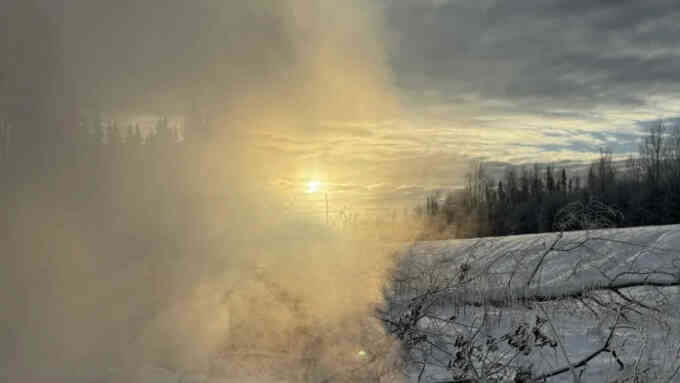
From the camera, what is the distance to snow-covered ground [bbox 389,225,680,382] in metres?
3.90

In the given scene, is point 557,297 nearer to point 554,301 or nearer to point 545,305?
point 554,301

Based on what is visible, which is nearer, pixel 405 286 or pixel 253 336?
pixel 253 336

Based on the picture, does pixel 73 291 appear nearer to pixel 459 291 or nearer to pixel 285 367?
pixel 285 367

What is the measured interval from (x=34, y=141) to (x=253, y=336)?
176 inches

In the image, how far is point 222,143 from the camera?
11305 millimetres

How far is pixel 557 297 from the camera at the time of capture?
4973 millimetres

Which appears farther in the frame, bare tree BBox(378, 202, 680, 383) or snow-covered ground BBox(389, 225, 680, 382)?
snow-covered ground BBox(389, 225, 680, 382)

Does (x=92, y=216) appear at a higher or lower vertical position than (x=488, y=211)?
higher

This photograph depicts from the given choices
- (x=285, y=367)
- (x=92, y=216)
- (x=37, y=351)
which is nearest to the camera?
(x=285, y=367)

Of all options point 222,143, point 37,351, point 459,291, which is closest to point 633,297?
point 459,291

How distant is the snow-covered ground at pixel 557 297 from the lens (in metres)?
3.90

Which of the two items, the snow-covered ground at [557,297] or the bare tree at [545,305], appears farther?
the snow-covered ground at [557,297]

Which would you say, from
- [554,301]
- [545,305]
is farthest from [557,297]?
[545,305]

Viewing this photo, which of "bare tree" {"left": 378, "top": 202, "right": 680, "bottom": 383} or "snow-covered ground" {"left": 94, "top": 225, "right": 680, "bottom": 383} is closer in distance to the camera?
"bare tree" {"left": 378, "top": 202, "right": 680, "bottom": 383}
